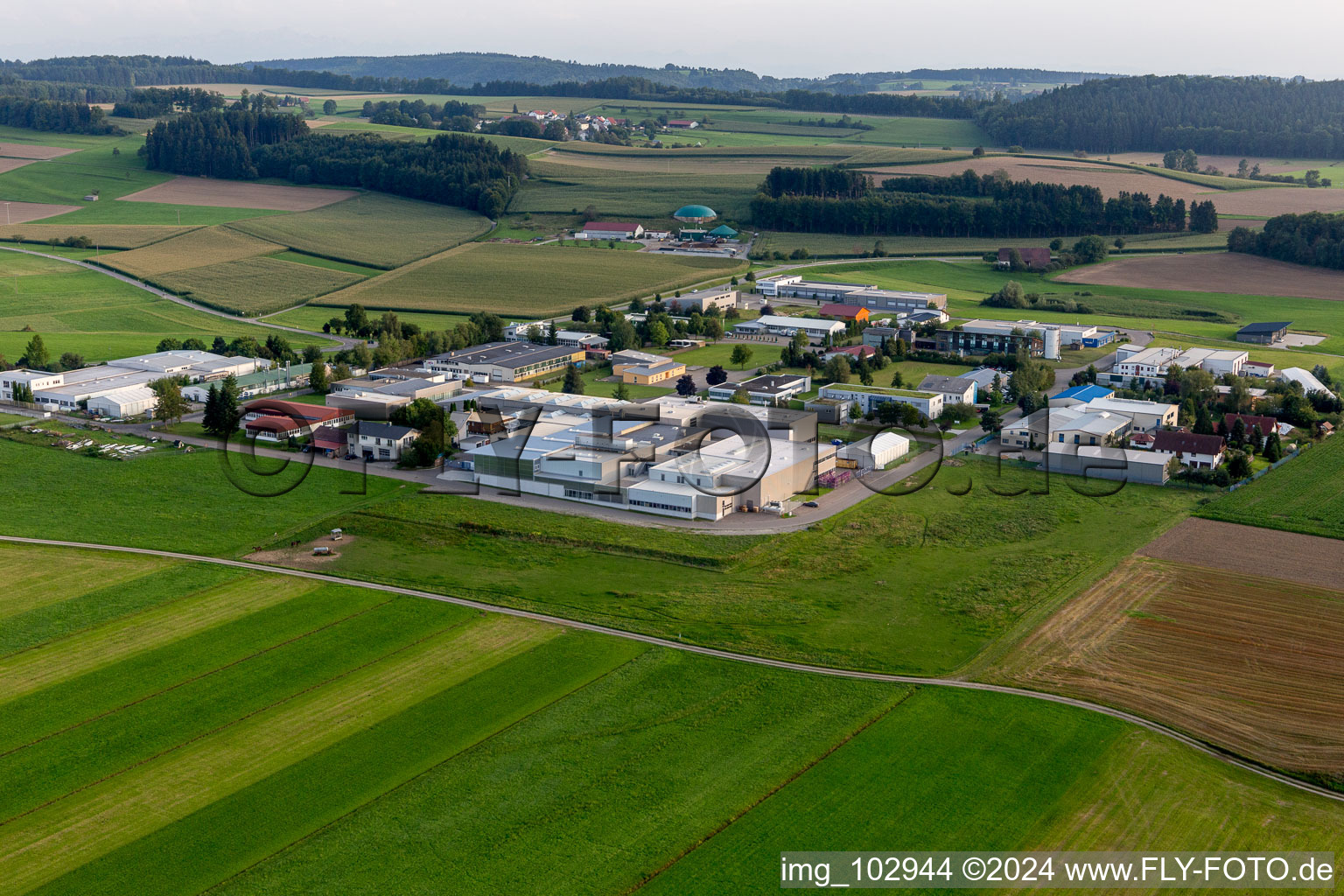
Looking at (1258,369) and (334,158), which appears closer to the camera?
(1258,369)

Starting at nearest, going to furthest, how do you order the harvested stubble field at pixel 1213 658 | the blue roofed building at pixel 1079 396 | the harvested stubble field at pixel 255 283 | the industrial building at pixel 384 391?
the harvested stubble field at pixel 1213 658 → the industrial building at pixel 384 391 → the blue roofed building at pixel 1079 396 → the harvested stubble field at pixel 255 283

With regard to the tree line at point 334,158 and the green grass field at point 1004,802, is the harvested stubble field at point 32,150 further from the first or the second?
the green grass field at point 1004,802

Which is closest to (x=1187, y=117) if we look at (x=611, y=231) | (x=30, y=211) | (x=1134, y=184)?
(x=1134, y=184)

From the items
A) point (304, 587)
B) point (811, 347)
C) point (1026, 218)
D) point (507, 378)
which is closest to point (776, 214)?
point (1026, 218)

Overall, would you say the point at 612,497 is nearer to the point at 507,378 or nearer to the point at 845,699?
the point at 845,699

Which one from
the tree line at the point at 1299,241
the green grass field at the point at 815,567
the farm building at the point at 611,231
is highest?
the tree line at the point at 1299,241

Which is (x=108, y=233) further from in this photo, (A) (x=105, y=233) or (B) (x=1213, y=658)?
(B) (x=1213, y=658)

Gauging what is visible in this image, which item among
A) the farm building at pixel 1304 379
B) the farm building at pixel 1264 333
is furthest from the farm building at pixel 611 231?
the farm building at pixel 1304 379
